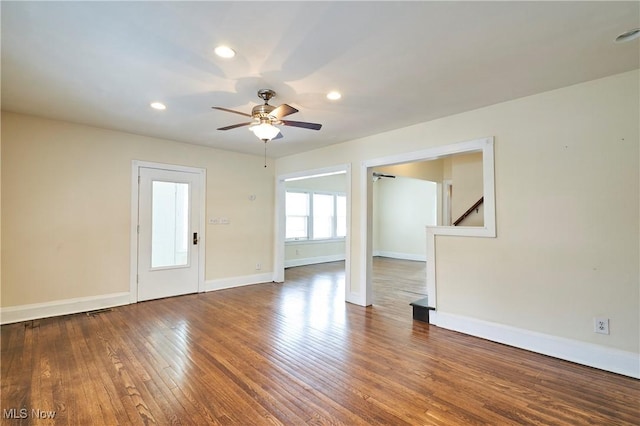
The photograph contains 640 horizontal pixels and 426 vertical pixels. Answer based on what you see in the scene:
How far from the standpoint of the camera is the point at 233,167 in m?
5.93

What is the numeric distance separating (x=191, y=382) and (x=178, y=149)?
400 centimetres

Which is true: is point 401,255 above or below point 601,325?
below

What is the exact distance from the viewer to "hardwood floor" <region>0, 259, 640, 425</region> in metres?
2.07

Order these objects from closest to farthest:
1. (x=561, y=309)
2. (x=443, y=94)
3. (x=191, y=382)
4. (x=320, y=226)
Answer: (x=191, y=382)
(x=561, y=309)
(x=443, y=94)
(x=320, y=226)

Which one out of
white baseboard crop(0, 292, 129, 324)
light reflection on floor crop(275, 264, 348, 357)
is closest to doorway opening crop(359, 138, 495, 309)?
light reflection on floor crop(275, 264, 348, 357)

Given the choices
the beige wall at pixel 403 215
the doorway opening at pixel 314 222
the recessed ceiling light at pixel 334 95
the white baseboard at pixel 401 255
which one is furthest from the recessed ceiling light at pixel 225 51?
the white baseboard at pixel 401 255

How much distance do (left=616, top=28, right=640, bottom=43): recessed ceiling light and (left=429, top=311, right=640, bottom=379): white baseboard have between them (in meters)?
2.53

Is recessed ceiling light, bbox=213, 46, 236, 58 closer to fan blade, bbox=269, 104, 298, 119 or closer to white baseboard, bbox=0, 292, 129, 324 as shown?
fan blade, bbox=269, 104, 298, 119

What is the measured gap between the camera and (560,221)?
2949 millimetres

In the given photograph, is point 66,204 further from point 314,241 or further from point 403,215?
point 403,215

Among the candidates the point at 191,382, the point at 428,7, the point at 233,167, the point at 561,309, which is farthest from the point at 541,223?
the point at 233,167

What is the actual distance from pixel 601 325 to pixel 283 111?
3.51 metres

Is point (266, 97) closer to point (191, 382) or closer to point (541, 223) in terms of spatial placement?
point (191, 382)

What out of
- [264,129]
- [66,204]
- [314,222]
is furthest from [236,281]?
[264,129]
